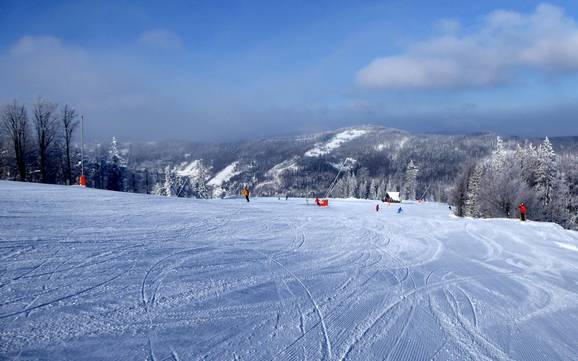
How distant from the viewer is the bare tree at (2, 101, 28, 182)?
127ft

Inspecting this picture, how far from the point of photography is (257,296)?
23.6 ft

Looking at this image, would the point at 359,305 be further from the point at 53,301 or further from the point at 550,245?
the point at 550,245

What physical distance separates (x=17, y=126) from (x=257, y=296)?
4467cm

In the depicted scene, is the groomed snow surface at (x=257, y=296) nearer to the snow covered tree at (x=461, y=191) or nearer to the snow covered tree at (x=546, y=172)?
the snow covered tree at (x=461, y=191)

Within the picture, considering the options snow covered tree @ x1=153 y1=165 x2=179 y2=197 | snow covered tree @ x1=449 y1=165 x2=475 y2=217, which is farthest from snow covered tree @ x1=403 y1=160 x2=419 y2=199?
snow covered tree @ x1=153 y1=165 x2=179 y2=197

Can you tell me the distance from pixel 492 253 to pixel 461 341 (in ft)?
31.4

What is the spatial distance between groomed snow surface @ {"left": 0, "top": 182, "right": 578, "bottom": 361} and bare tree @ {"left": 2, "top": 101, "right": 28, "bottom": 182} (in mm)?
31721

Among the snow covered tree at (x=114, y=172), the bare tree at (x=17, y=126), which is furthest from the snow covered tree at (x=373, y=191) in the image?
the bare tree at (x=17, y=126)

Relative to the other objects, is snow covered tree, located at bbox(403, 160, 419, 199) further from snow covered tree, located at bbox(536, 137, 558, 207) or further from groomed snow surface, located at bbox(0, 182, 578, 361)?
groomed snow surface, located at bbox(0, 182, 578, 361)

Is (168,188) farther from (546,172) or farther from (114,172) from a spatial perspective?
(546,172)

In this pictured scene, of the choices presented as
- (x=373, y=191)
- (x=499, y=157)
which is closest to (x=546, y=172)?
(x=499, y=157)

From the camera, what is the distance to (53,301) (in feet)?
19.7

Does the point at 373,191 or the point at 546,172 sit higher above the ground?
the point at 546,172

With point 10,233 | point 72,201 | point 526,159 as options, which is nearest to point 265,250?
point 10,233
